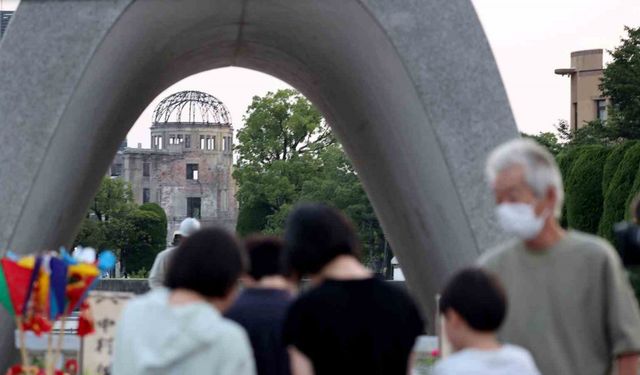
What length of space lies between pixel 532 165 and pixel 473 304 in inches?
22.7

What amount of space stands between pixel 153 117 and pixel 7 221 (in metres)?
109

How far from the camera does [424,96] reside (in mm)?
9539

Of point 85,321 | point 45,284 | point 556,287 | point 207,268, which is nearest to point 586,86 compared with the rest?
point 85,321

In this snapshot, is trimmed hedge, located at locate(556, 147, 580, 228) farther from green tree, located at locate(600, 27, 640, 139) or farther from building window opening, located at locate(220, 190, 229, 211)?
building window opening, located at locate(220, 190, 229, 211)

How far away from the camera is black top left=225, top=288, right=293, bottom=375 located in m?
6.04

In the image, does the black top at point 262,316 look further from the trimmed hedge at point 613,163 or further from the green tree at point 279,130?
the green tree at point 279,130

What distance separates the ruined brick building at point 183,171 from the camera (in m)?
114

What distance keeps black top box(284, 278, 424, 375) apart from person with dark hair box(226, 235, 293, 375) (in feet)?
3.27

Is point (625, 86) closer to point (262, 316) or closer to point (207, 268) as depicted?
point (262, 316)

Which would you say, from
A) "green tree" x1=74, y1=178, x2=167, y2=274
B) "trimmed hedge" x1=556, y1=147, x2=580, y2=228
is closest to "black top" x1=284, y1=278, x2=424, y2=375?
"trimmed hedge" x1=556, y1=147, x2=580, y2=228

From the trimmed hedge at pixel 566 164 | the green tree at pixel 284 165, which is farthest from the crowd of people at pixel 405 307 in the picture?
the green tree at pixel 284 165

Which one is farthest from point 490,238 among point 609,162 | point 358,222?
point 358,222

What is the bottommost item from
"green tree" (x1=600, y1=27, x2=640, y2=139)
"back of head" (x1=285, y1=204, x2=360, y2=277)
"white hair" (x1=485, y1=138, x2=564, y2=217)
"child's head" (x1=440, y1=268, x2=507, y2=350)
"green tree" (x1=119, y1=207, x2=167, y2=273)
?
"green tree" (x1=119, y1=207, x2=167, y2=273)

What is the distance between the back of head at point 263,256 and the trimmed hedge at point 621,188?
29.4m
